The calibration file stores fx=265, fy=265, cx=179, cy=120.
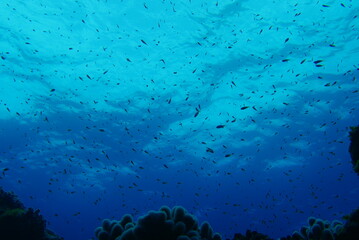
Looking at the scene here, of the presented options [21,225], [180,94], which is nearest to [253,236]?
[21,225]

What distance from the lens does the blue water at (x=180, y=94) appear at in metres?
17.9

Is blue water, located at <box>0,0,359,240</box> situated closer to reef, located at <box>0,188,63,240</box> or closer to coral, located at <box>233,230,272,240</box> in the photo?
coral, located at <box>233,230,272,240</box>

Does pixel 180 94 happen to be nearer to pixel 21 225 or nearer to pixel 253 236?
pixel 21 225

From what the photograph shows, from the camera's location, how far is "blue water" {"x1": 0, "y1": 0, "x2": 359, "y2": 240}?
1786 cm

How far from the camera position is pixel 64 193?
4466 centimetres

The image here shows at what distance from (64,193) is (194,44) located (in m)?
37.0

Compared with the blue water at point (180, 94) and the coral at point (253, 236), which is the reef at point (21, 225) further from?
the blue water at point (180, 94)

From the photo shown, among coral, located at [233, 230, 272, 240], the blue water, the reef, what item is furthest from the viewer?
the blue water

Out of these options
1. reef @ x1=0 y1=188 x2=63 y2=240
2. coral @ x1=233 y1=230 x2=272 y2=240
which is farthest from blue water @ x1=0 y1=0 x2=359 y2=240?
reef @ x1=0 y1=188 x2=63 y2=240

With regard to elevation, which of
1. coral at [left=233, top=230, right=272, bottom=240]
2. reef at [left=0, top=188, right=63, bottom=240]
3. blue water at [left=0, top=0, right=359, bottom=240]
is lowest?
coral at [left=233, top=230, right=272, bottom=240]

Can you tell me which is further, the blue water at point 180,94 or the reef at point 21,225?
the blue water at point 180,94

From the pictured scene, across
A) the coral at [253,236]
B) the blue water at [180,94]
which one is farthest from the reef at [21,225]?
the blue water at [180,94]

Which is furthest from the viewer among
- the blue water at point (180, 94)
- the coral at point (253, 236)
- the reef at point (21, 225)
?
the blue water at point (180, 94)

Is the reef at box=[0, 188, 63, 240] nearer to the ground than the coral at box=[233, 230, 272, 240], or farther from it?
farther from it
